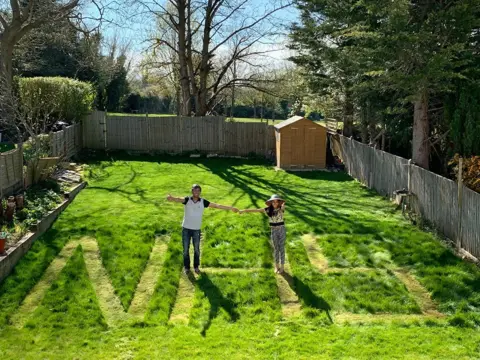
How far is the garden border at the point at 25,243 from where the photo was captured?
790 cm

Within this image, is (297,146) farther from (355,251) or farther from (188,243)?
(188,243)

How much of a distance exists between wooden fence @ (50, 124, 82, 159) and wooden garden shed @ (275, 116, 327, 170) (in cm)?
771

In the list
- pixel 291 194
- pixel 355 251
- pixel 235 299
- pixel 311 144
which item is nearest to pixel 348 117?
pixel 311 144

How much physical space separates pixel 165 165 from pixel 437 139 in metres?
10.0

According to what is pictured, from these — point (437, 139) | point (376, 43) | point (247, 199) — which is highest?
point (376, 43)

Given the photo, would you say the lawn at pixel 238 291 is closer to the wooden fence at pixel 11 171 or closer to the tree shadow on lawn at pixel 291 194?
the tree shadow on lawn at pixel 291 194

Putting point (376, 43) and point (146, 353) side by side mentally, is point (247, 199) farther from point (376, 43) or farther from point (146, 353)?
point (146, 353)

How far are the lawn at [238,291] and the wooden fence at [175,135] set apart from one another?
9602 mm

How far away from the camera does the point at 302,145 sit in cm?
1808

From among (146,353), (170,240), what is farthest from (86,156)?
(146,353)

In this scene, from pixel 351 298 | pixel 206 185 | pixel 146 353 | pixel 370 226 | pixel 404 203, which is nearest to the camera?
pixel 146 353

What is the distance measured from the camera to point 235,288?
7613 mm

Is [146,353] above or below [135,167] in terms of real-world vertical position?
below

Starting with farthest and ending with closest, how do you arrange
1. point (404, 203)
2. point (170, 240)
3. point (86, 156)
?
1. point (86, 156)
2. point (404, 203)
3. point (170, 240)
